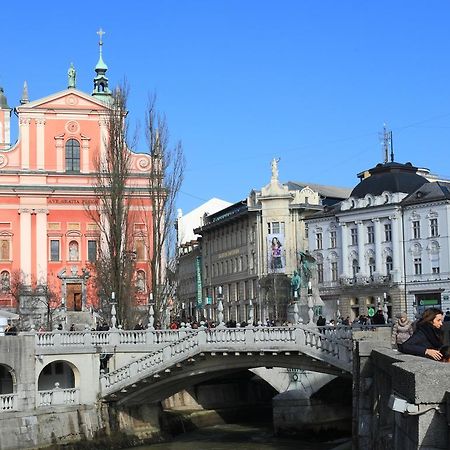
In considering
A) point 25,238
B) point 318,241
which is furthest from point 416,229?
point 25,238

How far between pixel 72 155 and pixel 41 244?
684 cm

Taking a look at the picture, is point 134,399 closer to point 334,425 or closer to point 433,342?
point 334,425

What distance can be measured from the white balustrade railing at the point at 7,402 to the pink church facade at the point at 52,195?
1304 inches

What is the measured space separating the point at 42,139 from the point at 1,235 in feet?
24.3

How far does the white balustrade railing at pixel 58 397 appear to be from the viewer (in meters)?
37.5

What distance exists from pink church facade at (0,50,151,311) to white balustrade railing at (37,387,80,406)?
→ 102 ft

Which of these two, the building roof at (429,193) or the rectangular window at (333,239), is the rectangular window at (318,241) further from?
the building roof at (429,193)

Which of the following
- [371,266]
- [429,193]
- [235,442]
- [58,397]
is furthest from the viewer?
[371,266]

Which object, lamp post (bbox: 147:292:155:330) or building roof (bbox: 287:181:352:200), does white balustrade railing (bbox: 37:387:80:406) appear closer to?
lamp post (bbox: 147:292:155:330)

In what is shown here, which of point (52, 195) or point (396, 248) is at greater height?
point (52, 195)

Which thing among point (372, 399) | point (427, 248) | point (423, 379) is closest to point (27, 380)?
point (372, 399)

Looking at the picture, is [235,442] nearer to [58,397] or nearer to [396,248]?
[58,397]

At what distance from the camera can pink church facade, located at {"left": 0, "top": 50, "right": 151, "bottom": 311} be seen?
70000 mm

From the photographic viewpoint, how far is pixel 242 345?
3534 centimetres
